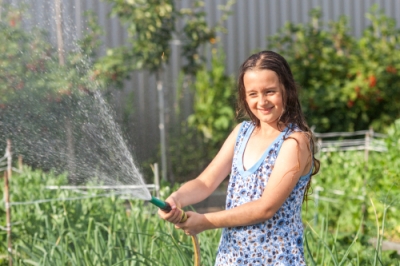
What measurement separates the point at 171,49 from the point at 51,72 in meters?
2.42

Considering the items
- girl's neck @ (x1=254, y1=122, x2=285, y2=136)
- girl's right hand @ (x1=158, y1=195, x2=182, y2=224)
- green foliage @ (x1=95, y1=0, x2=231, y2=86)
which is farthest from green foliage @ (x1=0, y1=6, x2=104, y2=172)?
Result: girl's right hand @ (x1=158, y1=195, x2=182, y2=224)

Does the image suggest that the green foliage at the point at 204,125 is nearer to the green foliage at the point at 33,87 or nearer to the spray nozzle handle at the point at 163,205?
the green foliage at the point at 33,87

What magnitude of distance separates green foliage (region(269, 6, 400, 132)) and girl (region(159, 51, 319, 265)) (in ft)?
17.9

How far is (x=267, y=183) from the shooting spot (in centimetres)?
228

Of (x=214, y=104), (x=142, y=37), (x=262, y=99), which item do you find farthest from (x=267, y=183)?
(x=214, y=104)

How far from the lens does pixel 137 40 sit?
7359 millimetres

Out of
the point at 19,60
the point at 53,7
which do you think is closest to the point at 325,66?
the point at 53,7

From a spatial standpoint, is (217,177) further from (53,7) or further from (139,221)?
(53,7)

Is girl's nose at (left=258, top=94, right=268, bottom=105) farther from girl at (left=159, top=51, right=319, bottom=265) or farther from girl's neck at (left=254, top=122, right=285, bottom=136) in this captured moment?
girl's neck at (left=254, top=122, right=285, bottom=136)

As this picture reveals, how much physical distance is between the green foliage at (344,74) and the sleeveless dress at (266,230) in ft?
18.0

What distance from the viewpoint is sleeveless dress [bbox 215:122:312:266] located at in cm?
231

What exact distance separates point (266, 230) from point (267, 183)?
0.14 m

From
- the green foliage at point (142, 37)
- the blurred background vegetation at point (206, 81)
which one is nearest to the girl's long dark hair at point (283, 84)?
the blurred background vegetation at point (206, 81)

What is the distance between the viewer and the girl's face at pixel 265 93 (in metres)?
2.29
